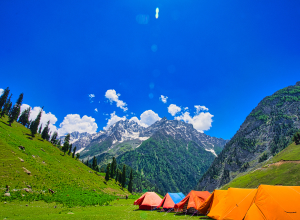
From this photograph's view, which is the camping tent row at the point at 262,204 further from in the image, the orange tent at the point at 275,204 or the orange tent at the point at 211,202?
the orange tent at the point at 211,202

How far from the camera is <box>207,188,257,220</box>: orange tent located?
607 inches

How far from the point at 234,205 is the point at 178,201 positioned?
1424 centimetres

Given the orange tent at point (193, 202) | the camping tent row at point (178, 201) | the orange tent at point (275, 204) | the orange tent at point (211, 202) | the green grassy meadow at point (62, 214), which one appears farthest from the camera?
the camping tent row at point (178, 201)

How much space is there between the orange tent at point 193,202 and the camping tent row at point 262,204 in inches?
222

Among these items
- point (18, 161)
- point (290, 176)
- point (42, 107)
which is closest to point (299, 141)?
point (290, 176)

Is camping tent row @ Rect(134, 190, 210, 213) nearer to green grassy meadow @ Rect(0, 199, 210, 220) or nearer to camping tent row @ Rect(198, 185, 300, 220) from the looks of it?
green grassy meadow @ Rect(0, 199, 210, 220)

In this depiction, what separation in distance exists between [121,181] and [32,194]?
333 feet

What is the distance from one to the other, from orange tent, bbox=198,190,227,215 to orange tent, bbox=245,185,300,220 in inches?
249

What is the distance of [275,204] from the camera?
43.4ft

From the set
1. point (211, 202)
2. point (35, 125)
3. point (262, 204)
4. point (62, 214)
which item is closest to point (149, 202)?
point (211, 202)

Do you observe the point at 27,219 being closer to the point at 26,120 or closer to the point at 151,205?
the point at 151,205

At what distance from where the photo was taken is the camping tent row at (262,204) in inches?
499

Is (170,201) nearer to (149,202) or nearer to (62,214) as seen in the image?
(149,202)

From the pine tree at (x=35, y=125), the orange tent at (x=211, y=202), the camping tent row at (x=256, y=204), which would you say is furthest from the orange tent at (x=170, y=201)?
the pine tree at (x=35, y=125)
